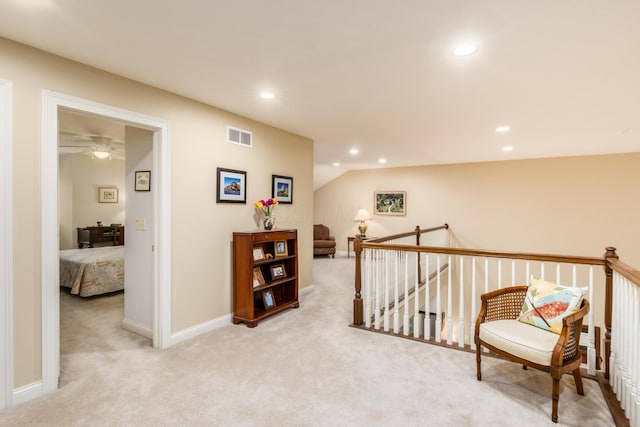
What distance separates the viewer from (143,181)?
131 inches

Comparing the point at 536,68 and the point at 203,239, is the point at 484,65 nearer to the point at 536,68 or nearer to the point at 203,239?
the point at 536,68

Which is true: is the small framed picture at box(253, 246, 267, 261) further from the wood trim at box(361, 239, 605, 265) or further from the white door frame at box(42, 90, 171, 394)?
the white door frame at box(42, 90, 171, 394)

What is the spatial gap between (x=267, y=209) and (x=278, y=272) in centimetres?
82

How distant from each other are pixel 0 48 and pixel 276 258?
9.63ft

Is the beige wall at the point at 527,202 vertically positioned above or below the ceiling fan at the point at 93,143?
below

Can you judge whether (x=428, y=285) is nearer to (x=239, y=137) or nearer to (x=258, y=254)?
(x=258, y=254)

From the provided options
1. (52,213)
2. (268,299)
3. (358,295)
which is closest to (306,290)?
(268,299)

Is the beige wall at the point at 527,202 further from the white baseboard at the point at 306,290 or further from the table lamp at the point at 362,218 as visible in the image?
the white baseboard at the point at 306,290

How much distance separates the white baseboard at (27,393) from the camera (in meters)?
2.15

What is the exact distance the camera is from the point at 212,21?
6.31 ft

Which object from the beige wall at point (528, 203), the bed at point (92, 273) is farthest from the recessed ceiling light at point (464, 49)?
the bed at point (92, 273)

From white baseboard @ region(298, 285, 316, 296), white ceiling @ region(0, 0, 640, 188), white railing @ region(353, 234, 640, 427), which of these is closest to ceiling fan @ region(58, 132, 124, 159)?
white ceiling @ region(0, 0, 640, 188)

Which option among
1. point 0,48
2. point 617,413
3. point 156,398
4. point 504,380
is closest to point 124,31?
point 0,48

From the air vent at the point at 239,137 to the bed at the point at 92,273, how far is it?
9.22 ft
